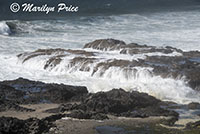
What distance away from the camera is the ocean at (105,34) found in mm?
16489

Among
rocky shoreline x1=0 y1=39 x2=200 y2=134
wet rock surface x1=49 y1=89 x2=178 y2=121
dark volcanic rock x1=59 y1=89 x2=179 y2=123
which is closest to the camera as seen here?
rocky shoreline x1=0 y1=39 x2=200 y2=134

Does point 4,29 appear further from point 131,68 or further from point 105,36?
point 131,68

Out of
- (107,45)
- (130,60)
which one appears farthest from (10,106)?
(107,45)

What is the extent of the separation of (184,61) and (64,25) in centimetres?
1934

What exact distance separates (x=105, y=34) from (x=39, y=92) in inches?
753

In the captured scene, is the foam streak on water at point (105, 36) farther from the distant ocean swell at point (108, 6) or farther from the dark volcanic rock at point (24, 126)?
the dark volcanic rock at point (24, 126)

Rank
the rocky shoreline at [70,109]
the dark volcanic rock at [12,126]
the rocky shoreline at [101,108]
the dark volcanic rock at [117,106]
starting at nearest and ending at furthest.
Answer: the dark volcanic rock at [12,126], the rocky shoreline at [70,109], the rocky shoreline at [101,108], the dark volcanic rock at [117,106]

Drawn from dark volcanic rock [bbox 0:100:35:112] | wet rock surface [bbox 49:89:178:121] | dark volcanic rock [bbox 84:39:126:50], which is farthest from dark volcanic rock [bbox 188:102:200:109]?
dark volcanic rock [bbox 84:39:126:50]

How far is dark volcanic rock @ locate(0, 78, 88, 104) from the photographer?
42.6ft

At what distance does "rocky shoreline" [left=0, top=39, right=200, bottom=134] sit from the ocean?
55cm

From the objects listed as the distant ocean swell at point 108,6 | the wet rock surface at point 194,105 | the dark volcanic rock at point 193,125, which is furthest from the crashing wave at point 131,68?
the distant ocean swell at point 108,6

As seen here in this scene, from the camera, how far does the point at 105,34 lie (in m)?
32.4

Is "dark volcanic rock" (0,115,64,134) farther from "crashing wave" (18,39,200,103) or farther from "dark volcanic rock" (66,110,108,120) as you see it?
"crashing wave" (18,39,200,103)

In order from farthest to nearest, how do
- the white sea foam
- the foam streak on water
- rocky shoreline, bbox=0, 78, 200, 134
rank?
the white sea foam < the foam streak on water < rocky shoreline, bbox=0, 78, 200, 134
